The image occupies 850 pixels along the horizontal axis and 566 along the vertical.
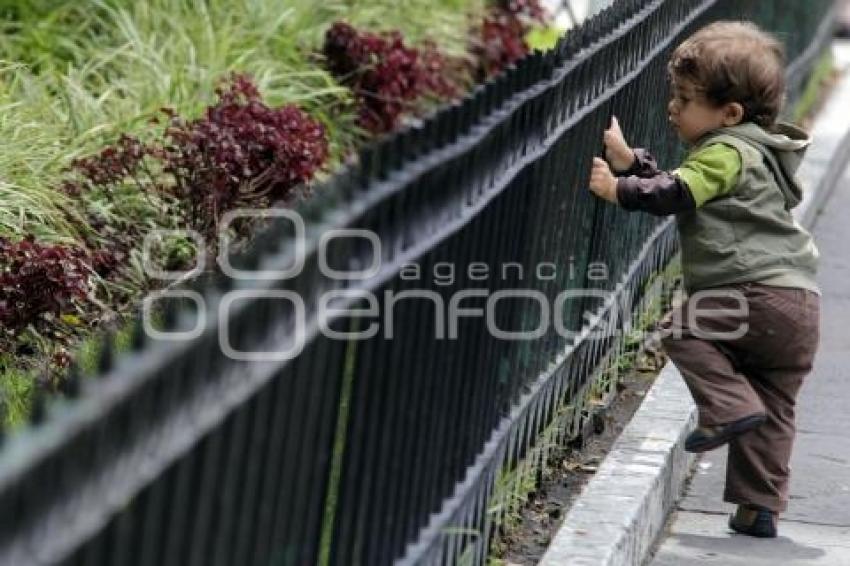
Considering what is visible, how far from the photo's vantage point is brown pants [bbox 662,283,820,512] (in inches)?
208

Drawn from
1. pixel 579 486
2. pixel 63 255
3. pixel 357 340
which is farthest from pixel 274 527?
pixel 63 255

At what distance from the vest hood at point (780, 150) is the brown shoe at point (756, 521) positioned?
2.57 ft

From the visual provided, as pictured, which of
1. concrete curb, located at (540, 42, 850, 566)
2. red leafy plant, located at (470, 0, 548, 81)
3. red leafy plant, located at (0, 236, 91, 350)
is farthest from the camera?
red leafy plant, located at (470, 0, 548, 81)

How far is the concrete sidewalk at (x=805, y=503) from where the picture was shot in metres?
5.32

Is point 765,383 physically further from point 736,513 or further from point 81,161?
point 81,161

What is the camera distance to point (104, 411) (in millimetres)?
2164

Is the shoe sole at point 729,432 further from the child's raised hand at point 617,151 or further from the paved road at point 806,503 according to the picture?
the child's raised hand at point 617,151

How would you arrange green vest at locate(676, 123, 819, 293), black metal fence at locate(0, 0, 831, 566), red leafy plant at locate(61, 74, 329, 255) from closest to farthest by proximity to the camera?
black metal fence at locate(0, 0, 831, 566) < green vest at locate(676, 123, 819, 293) < red leafy plant at locate(61, 74, 329, 255)

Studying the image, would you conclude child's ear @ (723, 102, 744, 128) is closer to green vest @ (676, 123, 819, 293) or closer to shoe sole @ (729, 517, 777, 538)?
green vest @ (676, 123, 819, 293)

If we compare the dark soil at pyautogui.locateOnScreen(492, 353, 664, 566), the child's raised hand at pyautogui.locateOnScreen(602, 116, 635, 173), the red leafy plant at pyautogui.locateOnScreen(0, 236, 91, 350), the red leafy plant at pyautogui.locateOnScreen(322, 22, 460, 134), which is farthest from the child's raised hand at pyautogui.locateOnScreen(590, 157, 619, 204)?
the red leafy plant at pyautogui.locateOnScreen(322, 22, 460, 134)

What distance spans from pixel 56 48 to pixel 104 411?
21.3 feet

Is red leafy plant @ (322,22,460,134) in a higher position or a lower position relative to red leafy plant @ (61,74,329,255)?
higher

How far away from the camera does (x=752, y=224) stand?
525 centimetres

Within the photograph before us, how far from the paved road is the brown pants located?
13 cm
